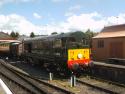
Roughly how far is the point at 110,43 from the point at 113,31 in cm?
257

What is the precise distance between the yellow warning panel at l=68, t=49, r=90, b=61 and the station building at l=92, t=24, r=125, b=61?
31.4ft

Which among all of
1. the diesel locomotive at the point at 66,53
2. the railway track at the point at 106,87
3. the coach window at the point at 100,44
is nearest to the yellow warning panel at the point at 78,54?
the diesel locomotive at the point at 66,53

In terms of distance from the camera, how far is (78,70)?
722 inches

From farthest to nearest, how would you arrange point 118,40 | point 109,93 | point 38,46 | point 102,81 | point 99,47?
1. point 99,47
2. point 118,40
3. point 38,46
4. point 102,81
5. point 109,93

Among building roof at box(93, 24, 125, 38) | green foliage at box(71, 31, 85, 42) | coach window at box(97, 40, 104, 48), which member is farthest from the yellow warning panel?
coach window at box(97, 40, 104, 48)

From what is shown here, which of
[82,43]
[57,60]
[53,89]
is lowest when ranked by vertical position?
[53,89]

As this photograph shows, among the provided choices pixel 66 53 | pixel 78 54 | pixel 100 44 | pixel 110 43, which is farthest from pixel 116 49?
pixel 66 53

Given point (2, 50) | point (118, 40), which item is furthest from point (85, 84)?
point (2, 50)

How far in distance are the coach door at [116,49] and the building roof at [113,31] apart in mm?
968

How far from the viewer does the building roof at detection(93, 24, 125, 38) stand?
29.1 meters

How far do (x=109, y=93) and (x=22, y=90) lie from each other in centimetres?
445

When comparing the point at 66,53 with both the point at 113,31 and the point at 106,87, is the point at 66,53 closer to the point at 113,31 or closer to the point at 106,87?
the point at 106,87

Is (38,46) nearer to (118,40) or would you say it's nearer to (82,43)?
(82,43)

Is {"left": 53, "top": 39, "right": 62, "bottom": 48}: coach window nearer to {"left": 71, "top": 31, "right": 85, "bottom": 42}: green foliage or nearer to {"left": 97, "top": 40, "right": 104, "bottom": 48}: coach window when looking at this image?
{"left": 71, "top": 31, "right": 85, "bottom": 42}: green foliage
